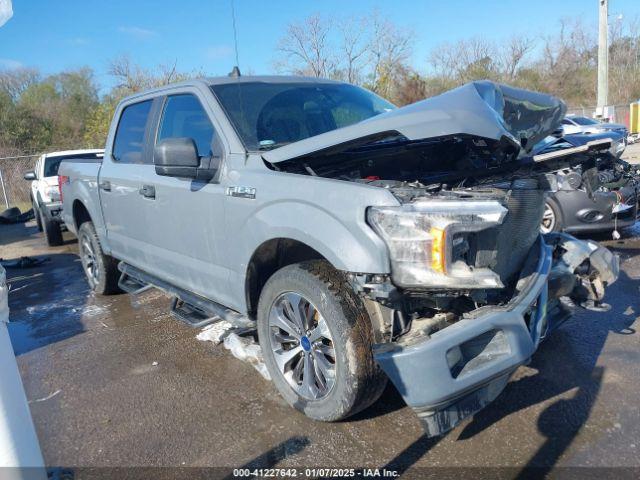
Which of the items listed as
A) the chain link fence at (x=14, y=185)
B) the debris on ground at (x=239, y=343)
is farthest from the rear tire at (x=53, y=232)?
the chain link fence at (x=14, y=185)

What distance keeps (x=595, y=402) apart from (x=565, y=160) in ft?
4.98

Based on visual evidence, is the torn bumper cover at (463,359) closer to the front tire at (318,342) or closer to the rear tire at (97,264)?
the front tire at (318,342)

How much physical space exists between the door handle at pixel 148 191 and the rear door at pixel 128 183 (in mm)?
52

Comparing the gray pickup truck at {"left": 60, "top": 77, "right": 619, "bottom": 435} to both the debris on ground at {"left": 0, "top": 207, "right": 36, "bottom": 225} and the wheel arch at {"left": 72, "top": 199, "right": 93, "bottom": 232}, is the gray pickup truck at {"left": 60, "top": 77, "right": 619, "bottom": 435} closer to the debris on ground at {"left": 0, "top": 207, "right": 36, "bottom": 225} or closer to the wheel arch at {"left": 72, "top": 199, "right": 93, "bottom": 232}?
the wheel arch at {"left": 72, "top": 199, "right": 93, "bottom": 232}

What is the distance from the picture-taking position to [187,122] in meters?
4.02

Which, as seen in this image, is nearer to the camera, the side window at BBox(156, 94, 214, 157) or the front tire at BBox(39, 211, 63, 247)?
the side window at BBox(156, 94, 214, 157)

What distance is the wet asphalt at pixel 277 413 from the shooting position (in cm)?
276

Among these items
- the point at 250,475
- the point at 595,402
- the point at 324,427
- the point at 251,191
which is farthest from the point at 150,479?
the point at 595,402

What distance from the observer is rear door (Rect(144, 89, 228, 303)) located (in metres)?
3.59

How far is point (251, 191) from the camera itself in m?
3.17

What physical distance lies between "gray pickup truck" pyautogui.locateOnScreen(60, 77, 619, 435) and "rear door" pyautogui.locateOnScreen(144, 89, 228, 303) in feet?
0.05

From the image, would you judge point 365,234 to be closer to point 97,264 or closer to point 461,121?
point 461,121

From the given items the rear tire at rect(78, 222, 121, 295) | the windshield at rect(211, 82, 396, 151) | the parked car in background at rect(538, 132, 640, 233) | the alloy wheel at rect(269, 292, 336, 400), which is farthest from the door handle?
the parked car in background at rect(538, 132, 640, 233)

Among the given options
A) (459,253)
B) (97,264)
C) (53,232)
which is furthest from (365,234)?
(53,232)
